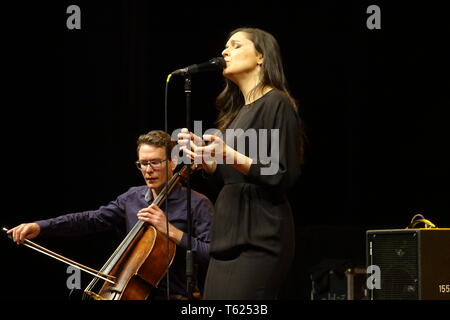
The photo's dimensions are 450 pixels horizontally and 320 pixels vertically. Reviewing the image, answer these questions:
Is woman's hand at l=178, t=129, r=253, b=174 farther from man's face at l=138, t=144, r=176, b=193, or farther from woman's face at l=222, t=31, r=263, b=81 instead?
man's face at l=138, t=144, r=176, b=193

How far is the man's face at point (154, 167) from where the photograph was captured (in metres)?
3.62

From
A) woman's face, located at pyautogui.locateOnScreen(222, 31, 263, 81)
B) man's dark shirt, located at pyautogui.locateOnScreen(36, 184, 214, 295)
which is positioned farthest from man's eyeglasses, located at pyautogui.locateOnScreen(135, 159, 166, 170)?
woman's face, located at pyautogui.locateOnScreen(222, 31, 263, 81)

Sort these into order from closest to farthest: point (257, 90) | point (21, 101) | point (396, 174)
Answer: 1. point (257, 90)
2. point (21, 101)
3. point (396, 174)

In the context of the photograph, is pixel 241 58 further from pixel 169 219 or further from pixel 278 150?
pixel 169 219

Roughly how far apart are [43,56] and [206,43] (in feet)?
4.01

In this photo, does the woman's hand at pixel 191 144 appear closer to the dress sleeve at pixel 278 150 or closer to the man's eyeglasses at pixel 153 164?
the dress sleeve at pixel 278 150

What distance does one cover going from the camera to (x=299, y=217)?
5.39 metres

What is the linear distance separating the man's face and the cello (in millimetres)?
283

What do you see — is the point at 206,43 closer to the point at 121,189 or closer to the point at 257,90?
the point at 121,189

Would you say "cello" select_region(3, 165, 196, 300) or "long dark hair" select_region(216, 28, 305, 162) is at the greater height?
"long dark hair" select_region(216, 28, 305, 162)

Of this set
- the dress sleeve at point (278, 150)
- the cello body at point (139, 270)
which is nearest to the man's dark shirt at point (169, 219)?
the cello body at point (139, 270)

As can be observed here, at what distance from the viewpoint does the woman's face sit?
2.42 meters
